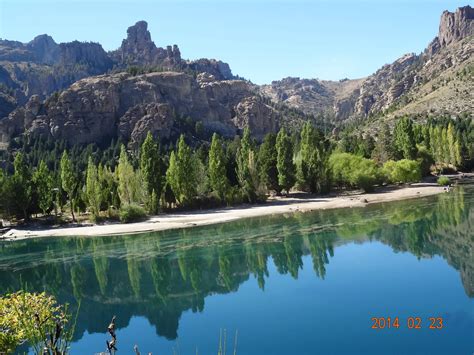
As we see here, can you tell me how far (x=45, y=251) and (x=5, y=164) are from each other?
319ft

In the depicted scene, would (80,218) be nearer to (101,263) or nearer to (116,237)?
(116,237)

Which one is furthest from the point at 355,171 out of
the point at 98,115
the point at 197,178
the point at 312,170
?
the point at 98,115

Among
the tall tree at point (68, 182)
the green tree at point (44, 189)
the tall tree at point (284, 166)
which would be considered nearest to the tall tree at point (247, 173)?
the tall tree at point (284, 166)

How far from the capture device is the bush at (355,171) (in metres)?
81.6

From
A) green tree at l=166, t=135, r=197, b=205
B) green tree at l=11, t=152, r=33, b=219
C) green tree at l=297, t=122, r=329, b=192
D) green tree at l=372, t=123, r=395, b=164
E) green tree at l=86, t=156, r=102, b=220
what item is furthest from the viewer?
green tree at l=372, t=123, r=395, b=164

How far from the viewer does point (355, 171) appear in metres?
82.0

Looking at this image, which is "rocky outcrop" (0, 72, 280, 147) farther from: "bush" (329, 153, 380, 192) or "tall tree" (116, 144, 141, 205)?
"bush" (329, 153, 380, 192)

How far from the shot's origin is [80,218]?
73.0 meters

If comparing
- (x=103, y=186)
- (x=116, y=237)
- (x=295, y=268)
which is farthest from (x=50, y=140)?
(x=295, y=268)

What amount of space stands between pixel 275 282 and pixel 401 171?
195 ft

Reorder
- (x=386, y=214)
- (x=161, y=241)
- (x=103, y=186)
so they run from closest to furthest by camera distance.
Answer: (x=161, y=241)
(x=386, y=214)
(x=103, y=186)

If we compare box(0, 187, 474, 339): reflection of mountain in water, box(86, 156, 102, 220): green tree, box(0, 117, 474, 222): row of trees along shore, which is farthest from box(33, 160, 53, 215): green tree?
box(0, 187, 474, 339): reflection of mountain in water

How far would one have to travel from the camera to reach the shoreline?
6191cm
